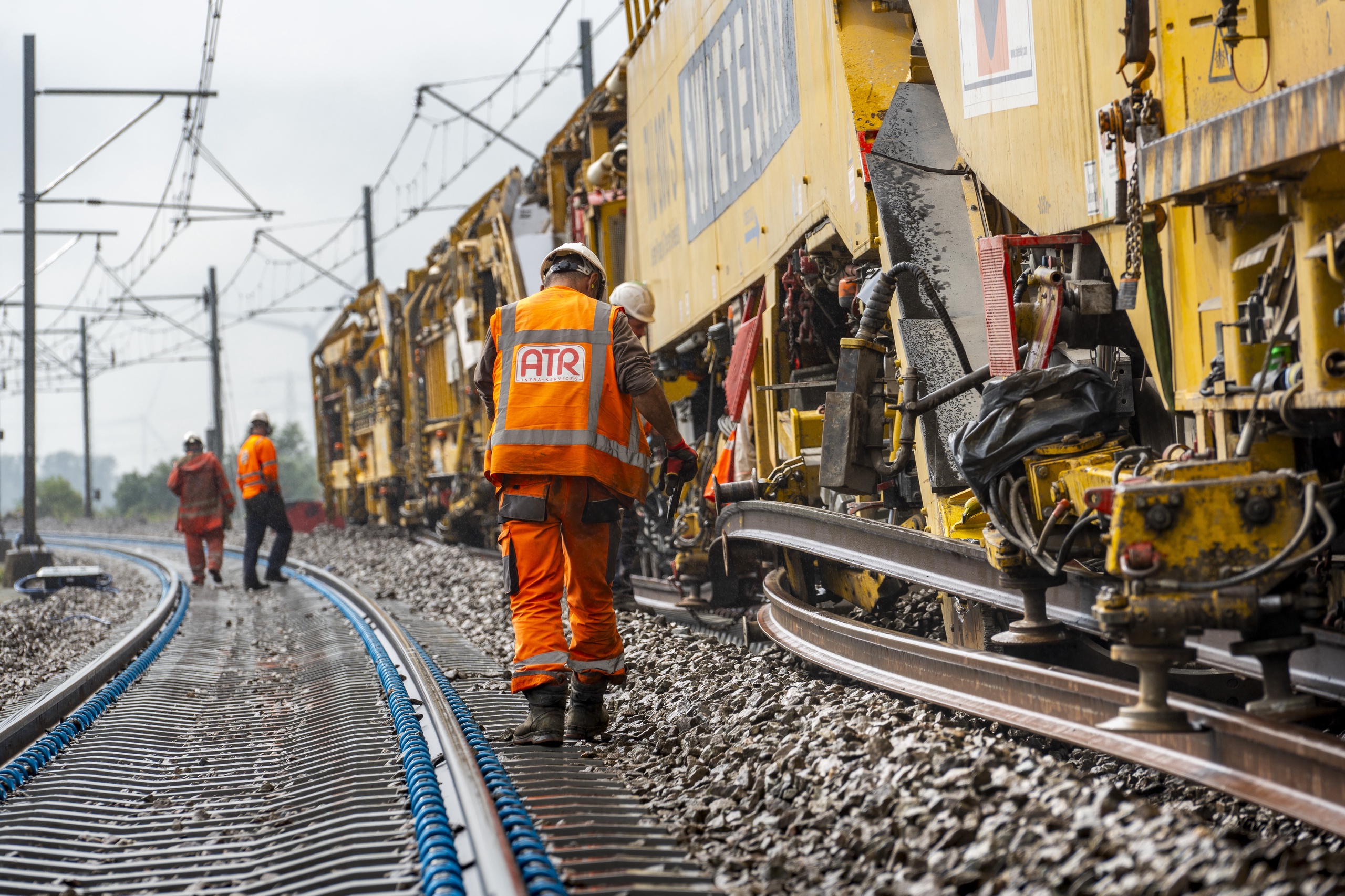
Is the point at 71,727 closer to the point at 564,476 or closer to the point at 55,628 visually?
the point at 564,476

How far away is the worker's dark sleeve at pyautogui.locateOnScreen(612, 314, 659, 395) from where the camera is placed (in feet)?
14.8

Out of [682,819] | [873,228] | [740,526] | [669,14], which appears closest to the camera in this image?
[682,819]

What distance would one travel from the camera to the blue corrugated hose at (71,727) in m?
4.29

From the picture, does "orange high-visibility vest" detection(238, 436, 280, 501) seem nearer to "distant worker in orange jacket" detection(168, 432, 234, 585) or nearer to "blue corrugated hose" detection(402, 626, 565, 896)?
"distant worker in orange jacket" detection(168, 432, 234, 585)

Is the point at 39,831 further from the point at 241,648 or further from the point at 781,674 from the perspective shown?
the point at 241,648

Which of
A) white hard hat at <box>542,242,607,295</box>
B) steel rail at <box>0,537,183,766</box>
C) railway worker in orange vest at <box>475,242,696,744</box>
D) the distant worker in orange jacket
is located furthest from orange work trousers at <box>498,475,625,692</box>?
the distant worker in orange jacket

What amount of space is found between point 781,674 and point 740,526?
1284 mm

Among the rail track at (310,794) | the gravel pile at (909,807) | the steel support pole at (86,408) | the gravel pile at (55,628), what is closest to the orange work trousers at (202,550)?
the gravel pile at (55,628)

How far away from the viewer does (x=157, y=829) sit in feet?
12.1

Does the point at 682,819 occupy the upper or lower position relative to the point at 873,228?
lower

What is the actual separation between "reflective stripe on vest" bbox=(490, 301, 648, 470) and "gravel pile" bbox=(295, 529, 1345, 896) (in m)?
1.07

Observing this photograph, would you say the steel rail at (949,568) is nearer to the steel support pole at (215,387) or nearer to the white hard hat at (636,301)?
the white hard hat at (636,301)

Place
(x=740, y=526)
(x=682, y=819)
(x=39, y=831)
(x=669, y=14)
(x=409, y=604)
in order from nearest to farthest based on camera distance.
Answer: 1. (x=682, y=819)
2. (x=39, y=831)
3. (x=740, y=526)
4. (x=669, y=14)
5. (x=409, y=604)

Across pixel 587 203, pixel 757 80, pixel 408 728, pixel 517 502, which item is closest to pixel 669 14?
pixel 757 80
